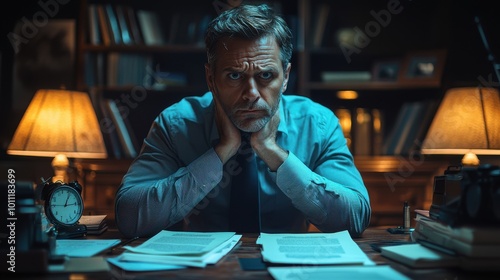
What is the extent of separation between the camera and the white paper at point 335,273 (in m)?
0.92

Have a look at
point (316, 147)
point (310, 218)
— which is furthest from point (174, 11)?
point (310, 218)

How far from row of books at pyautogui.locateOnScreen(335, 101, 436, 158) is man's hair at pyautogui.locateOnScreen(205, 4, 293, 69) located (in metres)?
1.31

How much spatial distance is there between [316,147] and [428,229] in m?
0.64

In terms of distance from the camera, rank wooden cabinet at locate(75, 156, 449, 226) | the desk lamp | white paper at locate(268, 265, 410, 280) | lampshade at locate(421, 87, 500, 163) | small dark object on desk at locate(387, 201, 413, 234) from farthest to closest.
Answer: wooden cabinet at locate(75, 156, 449, 226), the desk lamp, lampshade at locate(421, 87, 500, 163), small dark object on desk at locate(387, 201, 413, 234), white paper at locate(268, 265, 410, 280)

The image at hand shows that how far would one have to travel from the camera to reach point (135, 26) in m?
2.98

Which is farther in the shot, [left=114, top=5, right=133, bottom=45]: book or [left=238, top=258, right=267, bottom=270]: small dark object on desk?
[left=114, top=5, right=133, bottom=45]: book

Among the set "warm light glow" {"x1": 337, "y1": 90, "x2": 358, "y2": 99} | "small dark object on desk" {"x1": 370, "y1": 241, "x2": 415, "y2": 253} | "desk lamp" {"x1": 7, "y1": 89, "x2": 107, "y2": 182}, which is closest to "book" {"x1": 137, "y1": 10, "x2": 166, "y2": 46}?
"desk lamp" {"x1": 7, "y1": 89, "x2": 107, "y2": 182}

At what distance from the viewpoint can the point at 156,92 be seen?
9.89ft

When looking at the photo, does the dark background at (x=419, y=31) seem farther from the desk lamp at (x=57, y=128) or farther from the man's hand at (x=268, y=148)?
the man's hand at (x=268, y=148)

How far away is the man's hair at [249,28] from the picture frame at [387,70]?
1429mm

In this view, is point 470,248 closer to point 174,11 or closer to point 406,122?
point 406,122

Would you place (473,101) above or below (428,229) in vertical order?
above

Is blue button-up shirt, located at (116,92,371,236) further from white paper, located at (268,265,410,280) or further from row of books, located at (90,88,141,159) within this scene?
row of books, located at (90,88,141,159)

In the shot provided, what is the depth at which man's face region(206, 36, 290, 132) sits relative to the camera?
156 cm
